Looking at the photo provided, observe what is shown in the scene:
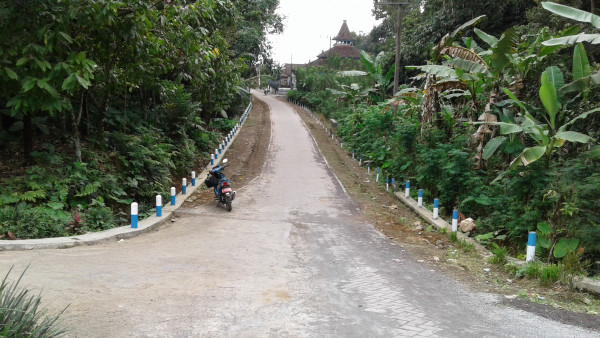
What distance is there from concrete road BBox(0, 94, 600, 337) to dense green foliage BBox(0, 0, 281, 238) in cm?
174

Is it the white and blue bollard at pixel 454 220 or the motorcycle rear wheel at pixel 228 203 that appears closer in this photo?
the white and blue bollard at pixel 454 220

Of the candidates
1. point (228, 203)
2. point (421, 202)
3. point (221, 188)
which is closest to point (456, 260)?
point (421, 202)

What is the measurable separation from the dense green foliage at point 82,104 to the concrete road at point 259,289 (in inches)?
68.4

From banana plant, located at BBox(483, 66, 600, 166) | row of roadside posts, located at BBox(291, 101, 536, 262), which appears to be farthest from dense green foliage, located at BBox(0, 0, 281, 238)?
banana plant, located at BBox(483, 66, 600, 166)

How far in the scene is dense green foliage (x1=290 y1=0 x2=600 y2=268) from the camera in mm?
8578

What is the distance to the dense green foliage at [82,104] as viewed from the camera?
8.74 meters

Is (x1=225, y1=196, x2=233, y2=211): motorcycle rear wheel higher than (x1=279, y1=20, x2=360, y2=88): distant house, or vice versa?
(x1=279, y1=20, x2=360, y2=88): distant house

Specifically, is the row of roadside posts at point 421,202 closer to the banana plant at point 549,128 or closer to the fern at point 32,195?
the banana plant at point 549,128

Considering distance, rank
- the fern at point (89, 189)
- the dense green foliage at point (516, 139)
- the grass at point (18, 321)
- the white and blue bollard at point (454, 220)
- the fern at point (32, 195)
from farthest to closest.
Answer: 1. the white and blue bollard at point (454, 220)
2. the fern at point (89, 189)
3. the fern at point (32, 195)
4. the dense green foliage at point (516, 139)
5. the grass at point (18, 321)

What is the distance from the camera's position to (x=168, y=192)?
13.6 metres

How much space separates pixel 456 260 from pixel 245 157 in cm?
1596

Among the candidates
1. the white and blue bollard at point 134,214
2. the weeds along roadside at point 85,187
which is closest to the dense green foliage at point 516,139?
the white and blue bollard at point 134,214

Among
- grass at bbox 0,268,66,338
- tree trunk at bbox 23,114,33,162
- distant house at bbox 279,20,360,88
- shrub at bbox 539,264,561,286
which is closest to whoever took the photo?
grass at bbox 0,268,66,338

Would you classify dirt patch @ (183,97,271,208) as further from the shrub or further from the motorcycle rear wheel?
the shrub
